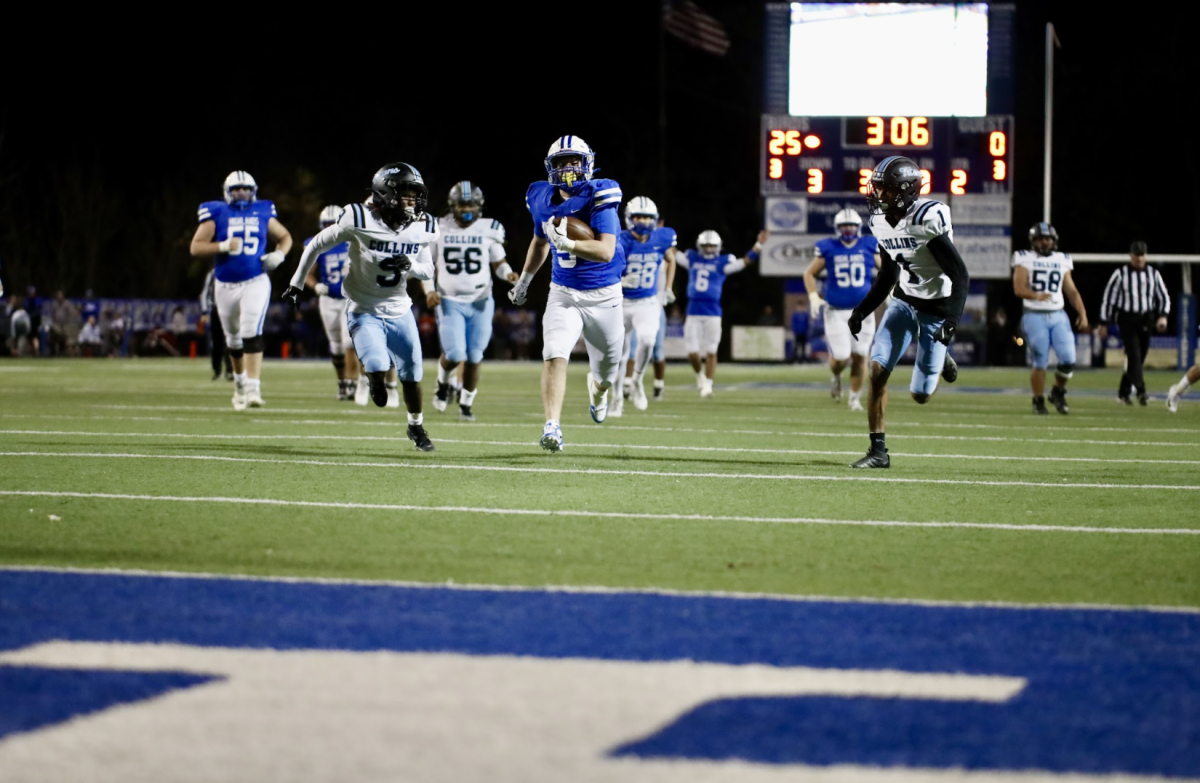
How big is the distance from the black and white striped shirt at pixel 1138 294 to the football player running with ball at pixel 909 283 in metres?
8.95

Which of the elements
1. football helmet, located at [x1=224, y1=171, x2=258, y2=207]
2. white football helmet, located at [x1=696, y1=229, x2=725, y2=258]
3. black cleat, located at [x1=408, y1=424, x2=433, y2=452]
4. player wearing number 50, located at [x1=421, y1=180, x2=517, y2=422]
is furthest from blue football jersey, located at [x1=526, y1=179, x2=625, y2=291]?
white football helmet, located at [x1=696, y1=229, x2=725, y2=258]

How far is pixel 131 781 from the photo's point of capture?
3012 millimetres

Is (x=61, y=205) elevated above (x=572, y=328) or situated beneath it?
elevated above

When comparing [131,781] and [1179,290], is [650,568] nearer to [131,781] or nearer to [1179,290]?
[131,781]

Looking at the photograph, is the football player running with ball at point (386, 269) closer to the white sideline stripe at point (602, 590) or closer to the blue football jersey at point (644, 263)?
the white sideline stripe at point (602, 590)

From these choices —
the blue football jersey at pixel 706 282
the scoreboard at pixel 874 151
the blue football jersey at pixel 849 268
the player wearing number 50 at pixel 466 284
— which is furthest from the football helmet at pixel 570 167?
the scoreboard at pixel 874 151

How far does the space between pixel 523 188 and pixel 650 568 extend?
5299cm

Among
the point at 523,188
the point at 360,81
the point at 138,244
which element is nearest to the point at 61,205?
the point at 138,244

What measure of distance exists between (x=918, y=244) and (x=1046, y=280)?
6702 mm

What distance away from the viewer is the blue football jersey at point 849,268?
54.9 feet

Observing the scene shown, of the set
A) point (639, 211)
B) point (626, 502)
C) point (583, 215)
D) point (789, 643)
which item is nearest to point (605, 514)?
point (626, 502)

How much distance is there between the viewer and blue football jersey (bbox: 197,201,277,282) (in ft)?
47.7

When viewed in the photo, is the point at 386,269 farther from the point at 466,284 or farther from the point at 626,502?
the point at 626,502

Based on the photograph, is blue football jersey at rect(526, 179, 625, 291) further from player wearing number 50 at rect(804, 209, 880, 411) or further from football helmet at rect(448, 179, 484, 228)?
player wearing number 50 at rect(804, 209, 880, 411)
